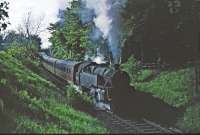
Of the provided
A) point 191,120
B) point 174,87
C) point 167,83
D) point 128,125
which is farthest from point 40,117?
point 167,83

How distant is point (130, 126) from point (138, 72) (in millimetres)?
19535

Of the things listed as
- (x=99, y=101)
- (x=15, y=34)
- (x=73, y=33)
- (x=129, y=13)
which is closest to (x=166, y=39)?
(x=129, y=13)

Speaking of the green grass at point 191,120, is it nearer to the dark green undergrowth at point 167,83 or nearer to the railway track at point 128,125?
the railway track at point 128,125

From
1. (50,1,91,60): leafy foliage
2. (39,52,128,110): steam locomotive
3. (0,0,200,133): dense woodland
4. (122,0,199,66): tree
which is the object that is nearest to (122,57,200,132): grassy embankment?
(0,0,200,133): dense woodland

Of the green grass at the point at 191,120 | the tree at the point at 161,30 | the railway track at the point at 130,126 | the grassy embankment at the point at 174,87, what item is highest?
the tree at the point at 161,30

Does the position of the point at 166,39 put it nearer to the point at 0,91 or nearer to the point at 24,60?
the point at 24,60

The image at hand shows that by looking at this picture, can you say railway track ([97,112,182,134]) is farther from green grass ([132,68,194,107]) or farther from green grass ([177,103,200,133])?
green grass ([132,68,194,107])

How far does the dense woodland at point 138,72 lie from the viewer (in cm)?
1750

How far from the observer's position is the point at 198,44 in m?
33.1

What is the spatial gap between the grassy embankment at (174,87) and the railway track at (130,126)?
1.24 meters

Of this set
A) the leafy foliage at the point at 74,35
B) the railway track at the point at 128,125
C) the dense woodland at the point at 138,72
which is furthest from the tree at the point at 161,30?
the leafy foliage at the point at 74,35

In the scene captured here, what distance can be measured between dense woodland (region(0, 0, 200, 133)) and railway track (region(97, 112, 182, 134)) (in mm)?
829

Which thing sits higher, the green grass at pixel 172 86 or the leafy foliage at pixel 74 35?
the leafy foliage at pixel 74 35

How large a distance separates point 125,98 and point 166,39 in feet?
47.0
